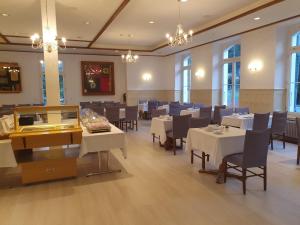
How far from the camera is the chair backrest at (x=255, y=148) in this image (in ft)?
10.8

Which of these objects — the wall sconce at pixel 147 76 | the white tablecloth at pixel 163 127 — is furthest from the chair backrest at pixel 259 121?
the wall sconce at pixel 147 76

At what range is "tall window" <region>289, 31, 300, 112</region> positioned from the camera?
7.01 m

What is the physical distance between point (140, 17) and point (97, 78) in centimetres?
635

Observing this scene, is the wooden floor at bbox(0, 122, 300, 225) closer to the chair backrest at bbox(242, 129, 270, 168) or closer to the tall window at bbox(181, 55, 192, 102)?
the chair backrest at bbox(242, 129, 270, 168)

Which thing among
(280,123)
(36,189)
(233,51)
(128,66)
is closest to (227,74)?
(233,51)

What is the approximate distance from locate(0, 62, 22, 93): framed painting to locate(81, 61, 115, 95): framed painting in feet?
9.39

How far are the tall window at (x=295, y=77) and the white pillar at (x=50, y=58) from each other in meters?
6.42

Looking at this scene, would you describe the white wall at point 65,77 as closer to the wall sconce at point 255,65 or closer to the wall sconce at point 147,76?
the wall sconce at point 147,76

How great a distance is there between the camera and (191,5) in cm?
567

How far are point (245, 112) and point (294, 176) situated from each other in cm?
352

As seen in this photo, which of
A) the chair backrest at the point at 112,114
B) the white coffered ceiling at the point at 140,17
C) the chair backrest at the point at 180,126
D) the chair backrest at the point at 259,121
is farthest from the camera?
the chair backrest at the point at 112,114

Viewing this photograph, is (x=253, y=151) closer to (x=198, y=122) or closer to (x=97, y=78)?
(x=198, y=122)

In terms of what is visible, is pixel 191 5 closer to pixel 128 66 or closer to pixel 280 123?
pixel 280 123

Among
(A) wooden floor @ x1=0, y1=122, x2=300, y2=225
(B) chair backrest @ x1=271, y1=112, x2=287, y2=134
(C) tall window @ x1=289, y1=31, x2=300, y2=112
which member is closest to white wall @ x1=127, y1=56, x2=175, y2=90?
(C) tall window @ x1=289, y1=31, x2=300, y2=112
